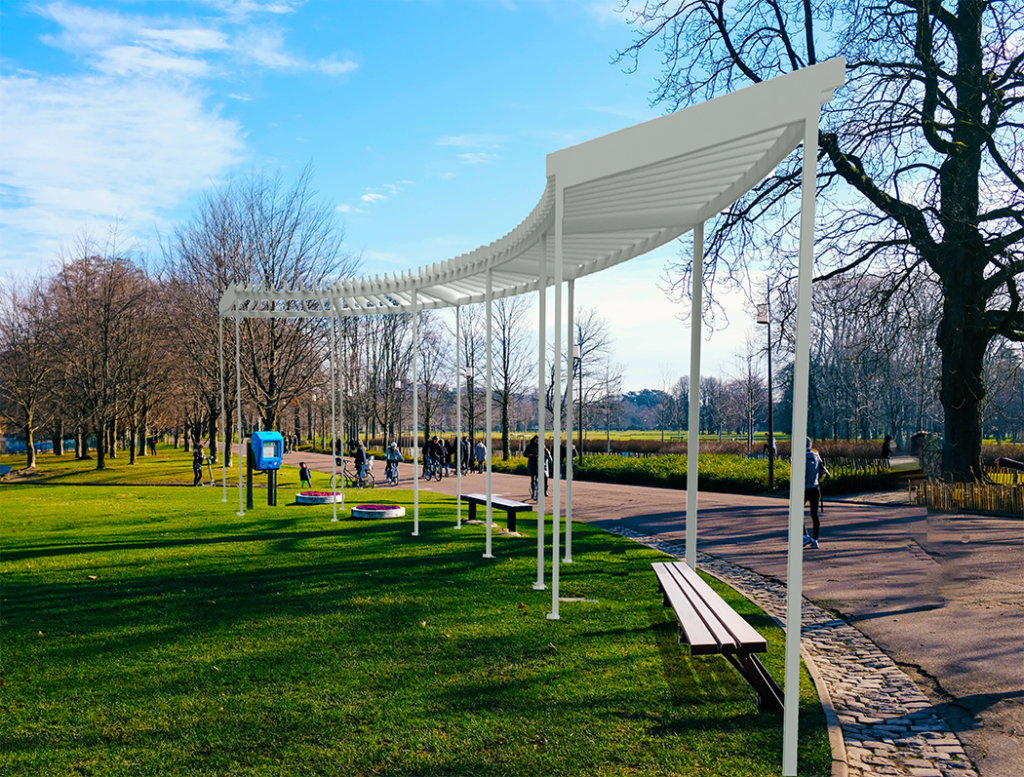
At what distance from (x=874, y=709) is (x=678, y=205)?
431 centimetres

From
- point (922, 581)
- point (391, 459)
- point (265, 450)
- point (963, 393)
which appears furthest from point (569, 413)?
point (391, 459)

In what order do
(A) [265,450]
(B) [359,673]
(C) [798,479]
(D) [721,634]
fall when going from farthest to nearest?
(A) [265,450]
(B) [359,673]
(D) [721,634]
(C) [798,479]

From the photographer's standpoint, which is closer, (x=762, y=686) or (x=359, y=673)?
(x=762, y=686)

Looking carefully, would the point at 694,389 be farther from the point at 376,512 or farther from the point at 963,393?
the point at 963,393

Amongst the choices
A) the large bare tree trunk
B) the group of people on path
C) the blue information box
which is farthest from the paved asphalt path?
the blue information box

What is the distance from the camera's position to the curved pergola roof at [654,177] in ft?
13.2

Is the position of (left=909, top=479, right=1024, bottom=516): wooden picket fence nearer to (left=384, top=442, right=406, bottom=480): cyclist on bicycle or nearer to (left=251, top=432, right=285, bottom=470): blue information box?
(left=251, top=432, right=285, bottom=470): blue information box

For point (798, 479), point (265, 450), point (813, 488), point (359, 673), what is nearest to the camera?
point (798, 479)

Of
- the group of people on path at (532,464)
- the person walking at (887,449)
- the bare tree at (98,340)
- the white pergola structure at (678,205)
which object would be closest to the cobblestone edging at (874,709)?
the white pergola structure at (678,205)

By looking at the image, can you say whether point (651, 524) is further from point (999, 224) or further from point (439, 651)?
point (999, 224)

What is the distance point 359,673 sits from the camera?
508cm

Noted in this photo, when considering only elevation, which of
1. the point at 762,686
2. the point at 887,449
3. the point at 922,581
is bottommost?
the point at 922,581

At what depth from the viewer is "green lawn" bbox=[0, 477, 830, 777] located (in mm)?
3898

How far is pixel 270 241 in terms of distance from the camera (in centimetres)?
2412
